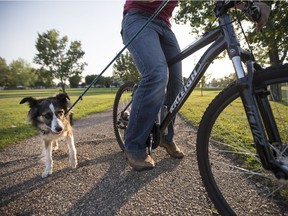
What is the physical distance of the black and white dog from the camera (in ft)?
10.3

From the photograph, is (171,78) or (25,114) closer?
(171,78)

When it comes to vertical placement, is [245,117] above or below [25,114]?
below

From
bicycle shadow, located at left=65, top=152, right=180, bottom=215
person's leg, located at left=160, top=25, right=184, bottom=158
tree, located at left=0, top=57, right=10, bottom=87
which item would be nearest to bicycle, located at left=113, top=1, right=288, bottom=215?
person's leg, located at left=160, top=25, right=184, bottom=158

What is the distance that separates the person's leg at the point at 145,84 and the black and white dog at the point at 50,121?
136cm

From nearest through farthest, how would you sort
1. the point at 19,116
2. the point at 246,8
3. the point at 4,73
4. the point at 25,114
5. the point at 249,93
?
the point at 249,93, the point at 246,8, the point at 19,116, the point at 25,114, the point at 4,73

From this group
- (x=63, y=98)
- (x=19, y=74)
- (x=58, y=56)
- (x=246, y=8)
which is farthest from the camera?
(x=19, y=74)

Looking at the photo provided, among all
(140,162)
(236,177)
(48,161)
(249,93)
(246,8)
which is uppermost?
(246,8)

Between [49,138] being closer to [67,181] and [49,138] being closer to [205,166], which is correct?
[67,181]

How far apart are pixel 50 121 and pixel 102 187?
1625mm

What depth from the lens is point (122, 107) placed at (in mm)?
3516

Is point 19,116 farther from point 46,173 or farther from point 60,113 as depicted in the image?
point 46,173

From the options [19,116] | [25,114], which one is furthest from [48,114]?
[25,114]

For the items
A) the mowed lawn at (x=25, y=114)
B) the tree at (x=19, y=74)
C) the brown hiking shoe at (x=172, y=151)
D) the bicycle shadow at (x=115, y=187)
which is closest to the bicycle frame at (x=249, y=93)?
the bicycle shadow at (x=115, y=187)

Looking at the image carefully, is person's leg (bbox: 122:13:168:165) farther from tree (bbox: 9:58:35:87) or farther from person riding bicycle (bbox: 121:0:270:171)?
tree (bbox: 9:58:35:87)
